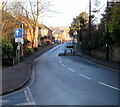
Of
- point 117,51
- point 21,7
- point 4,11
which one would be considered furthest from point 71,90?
point 21,7

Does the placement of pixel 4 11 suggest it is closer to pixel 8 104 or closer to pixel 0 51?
pixel 0 51

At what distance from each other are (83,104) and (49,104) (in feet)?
4.01

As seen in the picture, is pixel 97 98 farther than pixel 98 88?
No

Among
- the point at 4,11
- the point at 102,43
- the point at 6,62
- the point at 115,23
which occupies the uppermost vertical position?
the point at 4,11

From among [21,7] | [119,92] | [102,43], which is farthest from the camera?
[21,7]

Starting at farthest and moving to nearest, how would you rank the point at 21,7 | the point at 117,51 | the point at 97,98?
the point at 21,7
the point at 117,51
the point at 97,98

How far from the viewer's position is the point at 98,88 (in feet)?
35.4

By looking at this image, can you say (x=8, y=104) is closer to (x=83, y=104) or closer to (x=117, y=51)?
(x=83, y=104)

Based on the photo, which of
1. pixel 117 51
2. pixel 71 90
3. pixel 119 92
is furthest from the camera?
pixel 117 51

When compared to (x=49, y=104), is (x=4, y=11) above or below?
above

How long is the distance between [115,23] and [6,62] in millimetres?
13219

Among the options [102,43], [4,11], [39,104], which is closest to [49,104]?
[39,104]

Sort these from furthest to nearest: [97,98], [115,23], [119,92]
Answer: [115,23], [119,92], [97,98]

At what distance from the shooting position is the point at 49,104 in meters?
7.89
